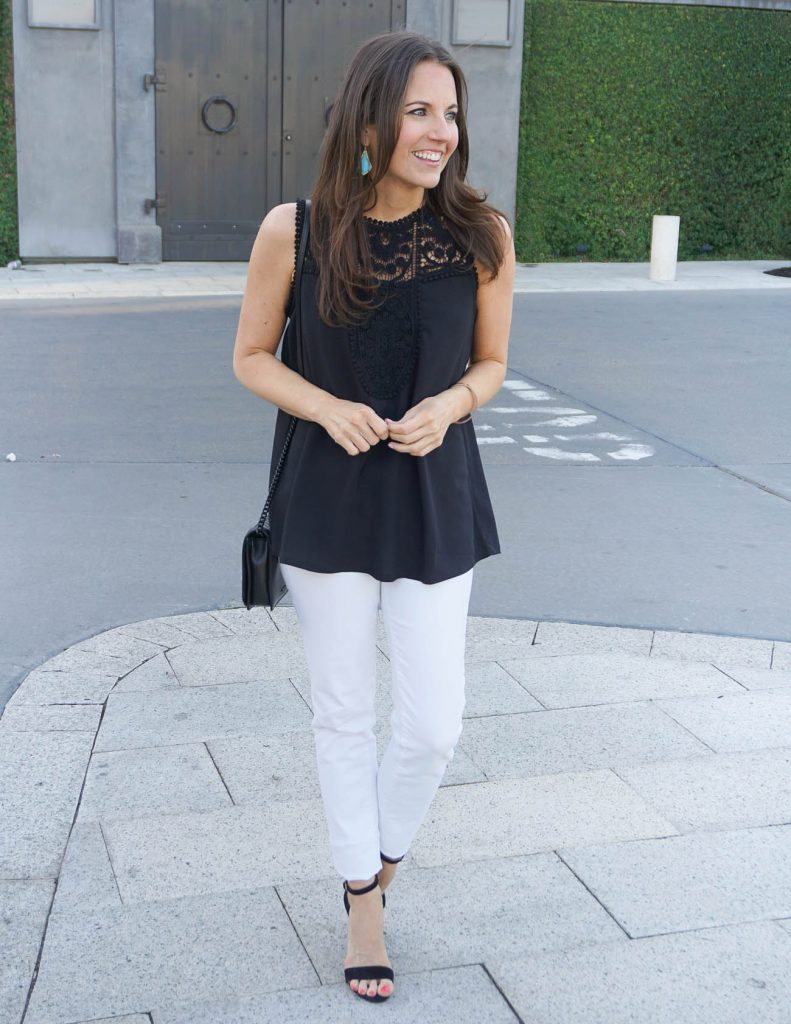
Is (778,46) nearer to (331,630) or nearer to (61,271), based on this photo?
(61,271)

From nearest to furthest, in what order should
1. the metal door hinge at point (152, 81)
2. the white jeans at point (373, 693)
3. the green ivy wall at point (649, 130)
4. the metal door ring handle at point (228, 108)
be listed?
1. the white jeans at point (373, 693)
2. the metal door hinge at point (152, 81)
3. the metal door ring handle at point (228, 108)
4. the green ivy wall at point (649, 130)

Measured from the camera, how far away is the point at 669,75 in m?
18.9

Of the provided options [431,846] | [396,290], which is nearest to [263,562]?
[396,290]

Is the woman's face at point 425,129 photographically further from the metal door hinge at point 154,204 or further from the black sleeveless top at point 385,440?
the metal door hinge at point 154,204

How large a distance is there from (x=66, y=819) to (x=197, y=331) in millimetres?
9017

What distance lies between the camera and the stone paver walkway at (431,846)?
287 cm

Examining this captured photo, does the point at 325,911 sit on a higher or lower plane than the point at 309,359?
lower

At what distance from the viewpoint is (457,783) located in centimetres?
386

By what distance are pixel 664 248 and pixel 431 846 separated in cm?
1422

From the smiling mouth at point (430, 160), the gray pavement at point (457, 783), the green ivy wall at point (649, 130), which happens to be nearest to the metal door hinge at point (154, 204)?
the green ivy wall at point (649, 130)

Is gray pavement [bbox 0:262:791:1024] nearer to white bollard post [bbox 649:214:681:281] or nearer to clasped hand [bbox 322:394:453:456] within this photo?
clasped hand [bbox 322:394:453:456]

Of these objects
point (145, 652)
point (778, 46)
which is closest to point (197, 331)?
point (145, 652)

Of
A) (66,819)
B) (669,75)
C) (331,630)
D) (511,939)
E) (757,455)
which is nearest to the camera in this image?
(331,630)

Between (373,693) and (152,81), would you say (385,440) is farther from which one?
(152,81)
